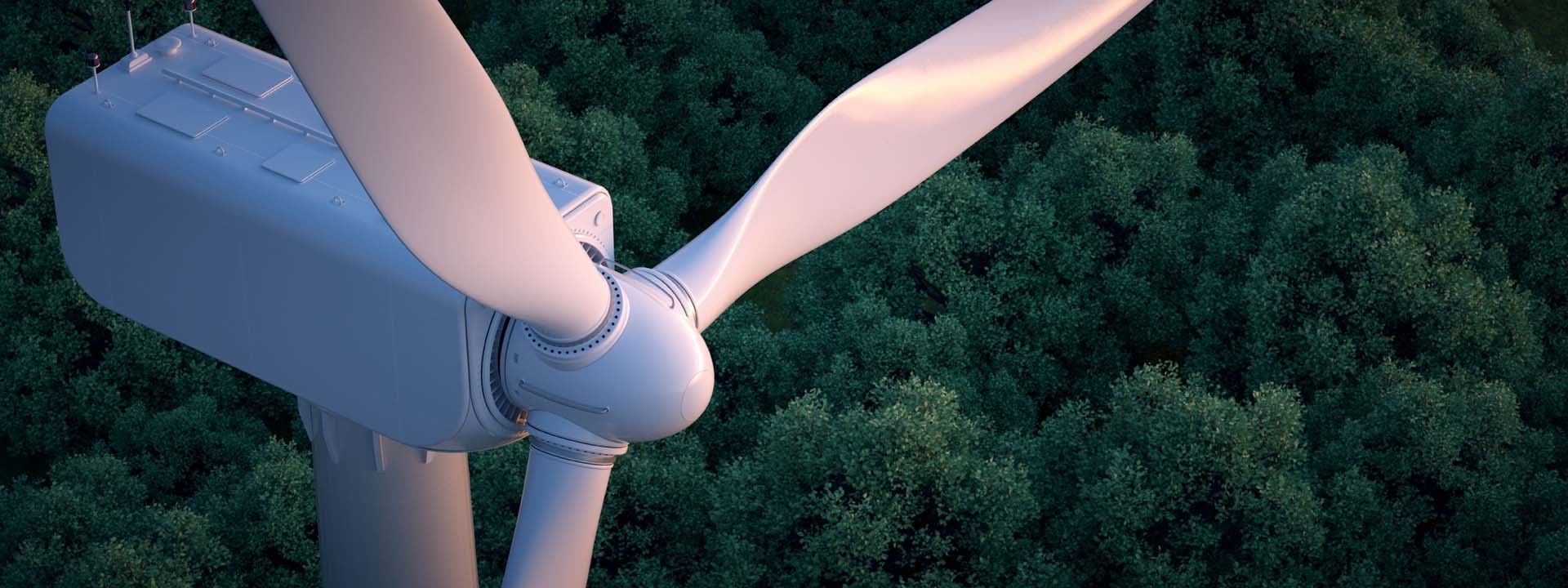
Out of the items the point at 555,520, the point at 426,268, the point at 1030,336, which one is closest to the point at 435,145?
the point at 426,268

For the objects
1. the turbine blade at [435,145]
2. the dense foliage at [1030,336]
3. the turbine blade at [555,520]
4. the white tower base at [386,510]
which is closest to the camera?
the turbine blade at [435,145]

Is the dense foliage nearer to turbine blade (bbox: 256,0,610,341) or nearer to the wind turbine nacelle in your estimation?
the wind turbine nacelle

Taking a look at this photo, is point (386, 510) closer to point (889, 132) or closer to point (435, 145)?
point (889, 132)

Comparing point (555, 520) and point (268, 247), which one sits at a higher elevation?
point (268, 247)

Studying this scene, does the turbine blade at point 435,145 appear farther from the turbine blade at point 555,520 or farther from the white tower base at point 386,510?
the white tower base at point 386,510

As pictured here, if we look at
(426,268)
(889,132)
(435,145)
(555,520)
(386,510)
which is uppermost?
(435,145)

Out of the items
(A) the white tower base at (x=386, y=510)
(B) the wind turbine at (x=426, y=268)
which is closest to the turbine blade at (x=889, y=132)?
(B) the wind turbine at (x=426, y=268)

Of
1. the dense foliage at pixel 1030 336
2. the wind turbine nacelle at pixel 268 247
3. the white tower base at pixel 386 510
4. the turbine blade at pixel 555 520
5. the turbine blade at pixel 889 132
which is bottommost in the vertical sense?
the dense foliage at pixel 1030 336
